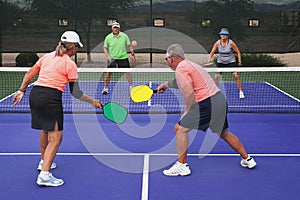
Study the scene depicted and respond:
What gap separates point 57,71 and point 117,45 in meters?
6.07

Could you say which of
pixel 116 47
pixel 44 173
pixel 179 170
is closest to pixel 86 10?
pixel 116 47

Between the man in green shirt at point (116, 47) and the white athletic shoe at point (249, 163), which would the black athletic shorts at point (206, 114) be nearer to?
the white athletic shoe at point (249, 163)

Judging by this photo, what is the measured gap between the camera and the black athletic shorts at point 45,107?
4.98 meters

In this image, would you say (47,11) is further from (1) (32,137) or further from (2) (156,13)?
(1) (32,137)

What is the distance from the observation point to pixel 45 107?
197 inches

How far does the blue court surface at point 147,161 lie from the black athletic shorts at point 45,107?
2.27 feet

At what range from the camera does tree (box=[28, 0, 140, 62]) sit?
1642 cm

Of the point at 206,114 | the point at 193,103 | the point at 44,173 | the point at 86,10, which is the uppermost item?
the point at 86,10

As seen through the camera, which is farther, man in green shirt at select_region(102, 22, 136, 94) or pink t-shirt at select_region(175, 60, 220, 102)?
man in green shirt at select_region(102, 22, 136, 94)

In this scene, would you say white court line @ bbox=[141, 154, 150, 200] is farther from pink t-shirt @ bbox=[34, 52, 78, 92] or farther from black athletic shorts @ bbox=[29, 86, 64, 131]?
pink t-shirt @ bbox=[34, 52, 78, 92]

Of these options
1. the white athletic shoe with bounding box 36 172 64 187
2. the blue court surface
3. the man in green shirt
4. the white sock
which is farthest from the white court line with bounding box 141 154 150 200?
the man in green shirt

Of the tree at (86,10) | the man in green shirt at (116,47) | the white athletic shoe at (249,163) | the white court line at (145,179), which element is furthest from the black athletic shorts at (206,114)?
the tree at (86,10)

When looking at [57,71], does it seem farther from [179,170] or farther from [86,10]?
[86,10]

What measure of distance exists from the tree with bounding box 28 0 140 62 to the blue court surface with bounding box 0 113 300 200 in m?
8.45
